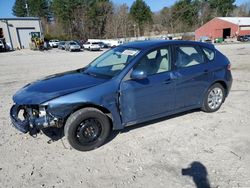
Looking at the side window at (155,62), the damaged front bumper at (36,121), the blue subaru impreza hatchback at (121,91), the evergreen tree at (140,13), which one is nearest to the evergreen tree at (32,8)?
the evergreen tree at (140,13)

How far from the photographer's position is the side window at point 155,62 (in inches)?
176

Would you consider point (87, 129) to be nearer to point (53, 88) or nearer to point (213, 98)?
point (53, 88)

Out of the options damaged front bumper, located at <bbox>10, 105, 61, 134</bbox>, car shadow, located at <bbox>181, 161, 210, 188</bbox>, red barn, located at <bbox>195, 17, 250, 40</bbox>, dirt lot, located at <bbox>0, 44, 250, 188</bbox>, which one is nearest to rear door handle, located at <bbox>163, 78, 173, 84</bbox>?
dirt lot, located at <bbox>0, 44, 250, 188</bbox>

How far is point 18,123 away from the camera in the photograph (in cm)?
398

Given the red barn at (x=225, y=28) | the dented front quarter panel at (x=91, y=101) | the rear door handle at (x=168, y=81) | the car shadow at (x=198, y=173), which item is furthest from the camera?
the red barn at (x=225, y=28)

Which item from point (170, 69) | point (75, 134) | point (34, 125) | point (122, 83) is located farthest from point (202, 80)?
point (34, 125)

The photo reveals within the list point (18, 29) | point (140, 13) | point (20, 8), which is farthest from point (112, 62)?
point (20, 8)

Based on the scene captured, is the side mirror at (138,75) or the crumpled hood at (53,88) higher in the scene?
the side mirror at (138,75)

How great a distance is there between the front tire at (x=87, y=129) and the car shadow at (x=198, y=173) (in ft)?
4.81

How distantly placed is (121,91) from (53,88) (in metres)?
1.13

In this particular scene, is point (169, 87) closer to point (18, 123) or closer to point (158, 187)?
point (158, 187)

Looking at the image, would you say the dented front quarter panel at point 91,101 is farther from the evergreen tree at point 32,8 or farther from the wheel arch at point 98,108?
the evergreen tree at point 32,8

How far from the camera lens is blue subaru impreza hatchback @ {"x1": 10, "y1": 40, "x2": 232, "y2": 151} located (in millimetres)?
3877

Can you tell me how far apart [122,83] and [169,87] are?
101cm
